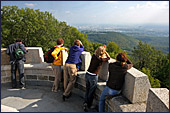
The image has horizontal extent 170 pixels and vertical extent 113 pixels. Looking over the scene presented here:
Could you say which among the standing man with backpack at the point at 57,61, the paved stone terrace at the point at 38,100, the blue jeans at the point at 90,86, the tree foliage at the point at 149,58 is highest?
the standing man with backpack at the point at 57,61

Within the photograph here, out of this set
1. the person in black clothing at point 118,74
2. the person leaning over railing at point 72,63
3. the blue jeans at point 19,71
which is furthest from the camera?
the blue jeans at point 19,71

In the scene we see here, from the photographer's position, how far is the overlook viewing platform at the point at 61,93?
8.59 feet

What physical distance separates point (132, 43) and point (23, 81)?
509 feet

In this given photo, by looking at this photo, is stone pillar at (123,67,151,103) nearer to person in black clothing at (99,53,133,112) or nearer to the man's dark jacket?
person in black clothing at (99,53,133,112)

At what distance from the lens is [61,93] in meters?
4.51

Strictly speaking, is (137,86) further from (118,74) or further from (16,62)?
(16,62)

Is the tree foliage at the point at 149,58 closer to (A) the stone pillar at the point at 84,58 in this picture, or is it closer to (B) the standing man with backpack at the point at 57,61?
(A) the stone pillar at the point at 84,58

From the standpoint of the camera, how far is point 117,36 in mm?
155250

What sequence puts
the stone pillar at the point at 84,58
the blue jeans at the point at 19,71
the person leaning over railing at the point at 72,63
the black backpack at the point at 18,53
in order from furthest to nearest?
the blue jeans at the point at 19,71, the black backpack at the point at 18,53, the stone pillar at the point at 84,58, the person leaning over railing at the point at 72,63

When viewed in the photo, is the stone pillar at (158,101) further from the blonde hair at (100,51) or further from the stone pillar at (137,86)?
the blonde hair at (100,51)

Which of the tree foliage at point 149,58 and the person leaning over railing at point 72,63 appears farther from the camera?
the tree foliage at point 149,58

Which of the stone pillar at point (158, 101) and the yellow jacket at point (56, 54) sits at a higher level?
the yellow jacket at point (56, 54)

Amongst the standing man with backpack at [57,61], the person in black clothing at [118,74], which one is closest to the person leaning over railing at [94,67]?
the person in black clothing at [118,74]

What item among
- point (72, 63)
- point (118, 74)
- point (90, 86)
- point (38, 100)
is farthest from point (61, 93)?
point (118, 74)
